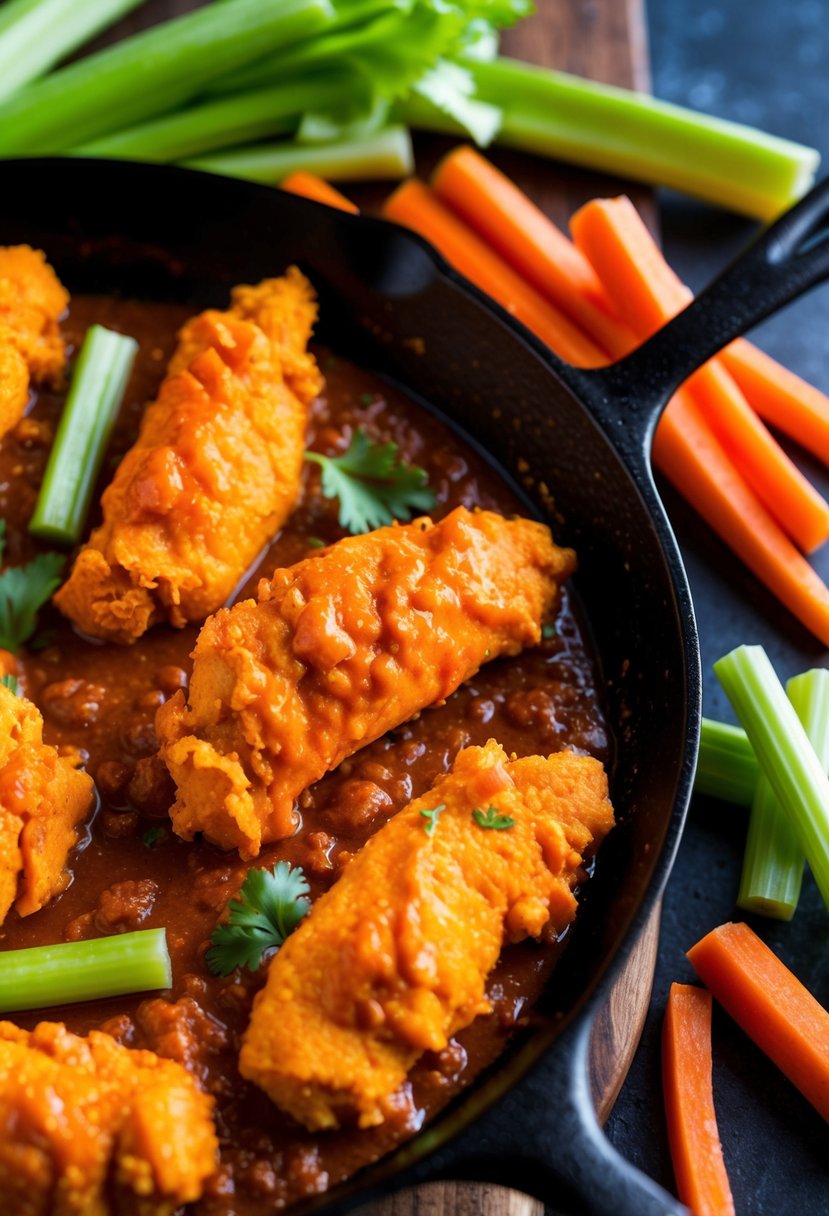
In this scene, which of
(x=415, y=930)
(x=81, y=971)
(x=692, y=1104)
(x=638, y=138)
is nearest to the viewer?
(x=415, y=930)

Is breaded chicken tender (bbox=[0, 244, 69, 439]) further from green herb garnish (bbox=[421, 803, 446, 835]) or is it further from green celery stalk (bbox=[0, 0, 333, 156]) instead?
green herb garnish (bbox=[421, 803, 446, 835])

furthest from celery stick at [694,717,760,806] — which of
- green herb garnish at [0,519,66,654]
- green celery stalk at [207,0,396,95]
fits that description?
green celery stalk at [207,0,396,95]

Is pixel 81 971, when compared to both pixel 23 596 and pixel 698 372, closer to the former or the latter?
pixel 23 596

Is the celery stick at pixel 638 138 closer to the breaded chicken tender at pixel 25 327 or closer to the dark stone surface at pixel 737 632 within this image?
the dark stone surface at pixel 737 632

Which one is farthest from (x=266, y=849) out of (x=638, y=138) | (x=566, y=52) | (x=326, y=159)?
(x=566, y=52)

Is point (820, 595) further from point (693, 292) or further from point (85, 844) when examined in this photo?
point (85, 844)

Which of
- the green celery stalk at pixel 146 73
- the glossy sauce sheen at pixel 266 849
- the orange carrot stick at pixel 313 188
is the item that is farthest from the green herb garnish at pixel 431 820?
the green celery stalk at pixel 146 73
